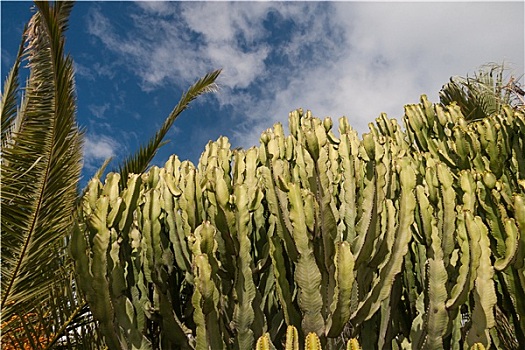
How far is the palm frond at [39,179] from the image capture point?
14.8 ft

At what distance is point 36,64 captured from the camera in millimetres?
4863

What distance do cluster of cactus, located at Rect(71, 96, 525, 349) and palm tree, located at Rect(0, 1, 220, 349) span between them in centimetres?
158

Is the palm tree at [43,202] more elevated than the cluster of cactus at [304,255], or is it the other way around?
the palm tree at [43,202]

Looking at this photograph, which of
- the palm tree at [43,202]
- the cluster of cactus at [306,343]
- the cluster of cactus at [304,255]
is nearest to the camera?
the cluster of cactus at [306,343]

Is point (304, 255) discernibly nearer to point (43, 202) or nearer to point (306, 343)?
point (306, 343)

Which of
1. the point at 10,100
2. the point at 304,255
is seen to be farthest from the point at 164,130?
the point at 304,255

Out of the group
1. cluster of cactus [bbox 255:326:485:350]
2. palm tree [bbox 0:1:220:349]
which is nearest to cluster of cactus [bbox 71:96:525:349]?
cluster of cactus [bbox 255:326:485:350]

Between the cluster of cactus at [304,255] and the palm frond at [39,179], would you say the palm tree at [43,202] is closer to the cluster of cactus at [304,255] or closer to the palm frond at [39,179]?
the palm frond at [39,179]

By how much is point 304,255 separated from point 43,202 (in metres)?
2.90

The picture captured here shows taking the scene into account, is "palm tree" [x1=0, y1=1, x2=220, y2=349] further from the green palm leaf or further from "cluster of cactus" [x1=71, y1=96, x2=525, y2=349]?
"cluster of cactus" [x1=71, y1=96, x2=525, y2=349]

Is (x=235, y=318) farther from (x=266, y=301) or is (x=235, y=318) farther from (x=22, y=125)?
(x=22, y=125)

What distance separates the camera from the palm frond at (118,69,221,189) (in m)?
5.77

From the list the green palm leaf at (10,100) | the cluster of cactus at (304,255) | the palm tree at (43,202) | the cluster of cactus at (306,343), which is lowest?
the cluster of cactus at (306,343)

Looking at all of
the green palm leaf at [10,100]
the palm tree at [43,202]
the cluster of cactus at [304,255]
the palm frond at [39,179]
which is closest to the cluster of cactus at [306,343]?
the cluster of cactus at [304,255]
